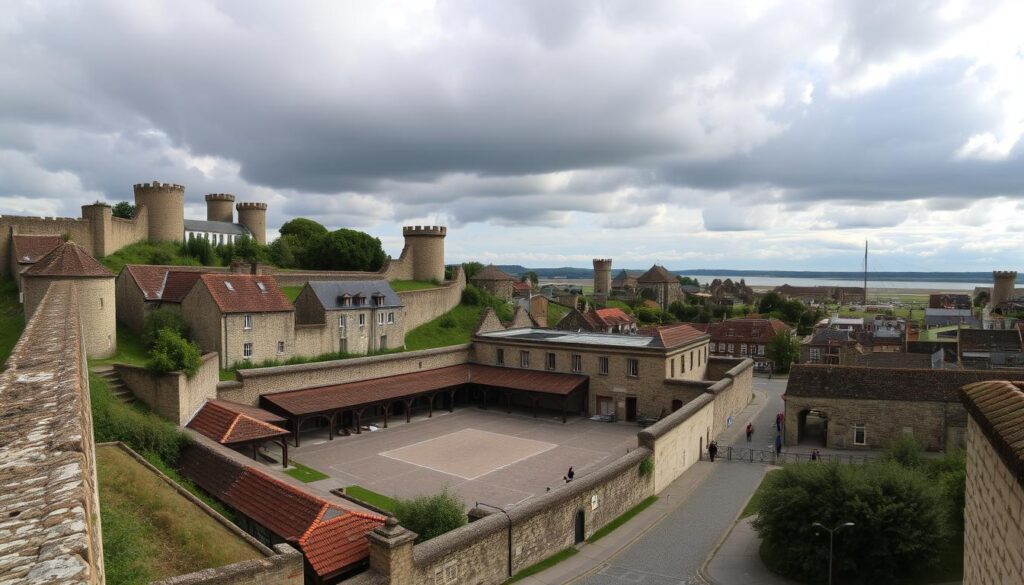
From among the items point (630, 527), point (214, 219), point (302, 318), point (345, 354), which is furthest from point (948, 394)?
point (214, 219)

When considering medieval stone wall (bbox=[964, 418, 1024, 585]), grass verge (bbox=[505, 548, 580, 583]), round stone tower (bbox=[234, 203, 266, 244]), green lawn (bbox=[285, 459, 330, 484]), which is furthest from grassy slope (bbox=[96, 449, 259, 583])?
round stone tower (bbox=[234, 203, 266, 244])

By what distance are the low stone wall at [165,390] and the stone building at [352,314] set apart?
999cm

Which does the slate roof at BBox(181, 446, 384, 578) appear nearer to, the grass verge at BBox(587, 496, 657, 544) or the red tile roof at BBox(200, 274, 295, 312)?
the grass verge at BBox(587, 496, 657, 544)

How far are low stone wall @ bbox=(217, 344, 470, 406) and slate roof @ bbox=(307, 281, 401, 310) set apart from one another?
4202mm

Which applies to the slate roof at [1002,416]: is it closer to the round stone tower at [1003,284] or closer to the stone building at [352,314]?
the stone building at [352,314]

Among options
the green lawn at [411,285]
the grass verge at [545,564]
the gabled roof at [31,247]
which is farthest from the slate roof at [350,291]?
the grass verge at [545,564]

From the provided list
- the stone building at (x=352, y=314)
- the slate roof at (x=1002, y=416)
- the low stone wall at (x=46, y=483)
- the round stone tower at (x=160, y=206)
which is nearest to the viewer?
the low stone wall at (x=46, y=483)

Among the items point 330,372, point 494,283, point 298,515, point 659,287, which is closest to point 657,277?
point 659,287

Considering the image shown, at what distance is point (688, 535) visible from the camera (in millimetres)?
20328

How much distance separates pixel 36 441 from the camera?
5125 millimetres

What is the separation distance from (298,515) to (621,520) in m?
10.9

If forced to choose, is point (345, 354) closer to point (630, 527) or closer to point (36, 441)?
point (630, 527)

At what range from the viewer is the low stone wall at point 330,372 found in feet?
99.1

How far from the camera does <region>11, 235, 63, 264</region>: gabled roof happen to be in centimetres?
3284
